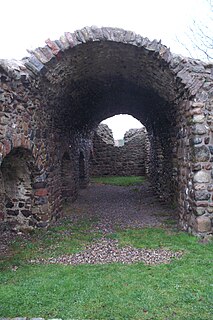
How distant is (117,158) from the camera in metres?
18.1

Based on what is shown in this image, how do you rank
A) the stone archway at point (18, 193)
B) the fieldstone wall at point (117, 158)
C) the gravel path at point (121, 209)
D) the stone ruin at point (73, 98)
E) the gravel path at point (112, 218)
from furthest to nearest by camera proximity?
the fieldstone wall at point (117, 158) → the gravel path at point (121, 209) → the stone archway at point (18, 193) → the stone ruin at point (73, 98) → the gravel path at point (112, 218)

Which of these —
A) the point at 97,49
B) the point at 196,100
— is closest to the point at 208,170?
the point at 196,100

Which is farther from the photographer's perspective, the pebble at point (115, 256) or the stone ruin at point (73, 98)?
the stone ruin at point (73, 98)

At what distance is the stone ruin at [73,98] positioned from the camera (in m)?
5.65

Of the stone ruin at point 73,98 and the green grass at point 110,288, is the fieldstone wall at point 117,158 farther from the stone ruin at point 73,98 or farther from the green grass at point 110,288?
the green grass at point 110,288

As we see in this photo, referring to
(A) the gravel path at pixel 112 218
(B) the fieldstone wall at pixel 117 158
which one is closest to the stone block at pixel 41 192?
(A) the gravel path at pixel 112 218

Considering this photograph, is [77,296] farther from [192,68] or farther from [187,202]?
[192,68]

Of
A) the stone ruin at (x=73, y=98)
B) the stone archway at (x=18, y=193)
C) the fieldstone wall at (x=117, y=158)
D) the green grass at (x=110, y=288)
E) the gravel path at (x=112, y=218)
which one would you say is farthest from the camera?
the fieldstone wall at (x=117, y=158)

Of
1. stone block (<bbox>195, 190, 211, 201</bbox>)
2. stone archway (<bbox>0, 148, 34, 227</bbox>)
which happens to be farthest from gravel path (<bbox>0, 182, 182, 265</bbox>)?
stone block (<bbox>195, 190, 211, 201</bbox>)

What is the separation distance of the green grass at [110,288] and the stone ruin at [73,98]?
1247mm

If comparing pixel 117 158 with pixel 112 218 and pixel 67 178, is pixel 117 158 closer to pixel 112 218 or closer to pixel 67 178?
pixel 67 178

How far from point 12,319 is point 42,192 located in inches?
138

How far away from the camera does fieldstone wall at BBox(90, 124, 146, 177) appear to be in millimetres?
18062

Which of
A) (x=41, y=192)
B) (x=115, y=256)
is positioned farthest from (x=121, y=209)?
(x=115, y=256)
